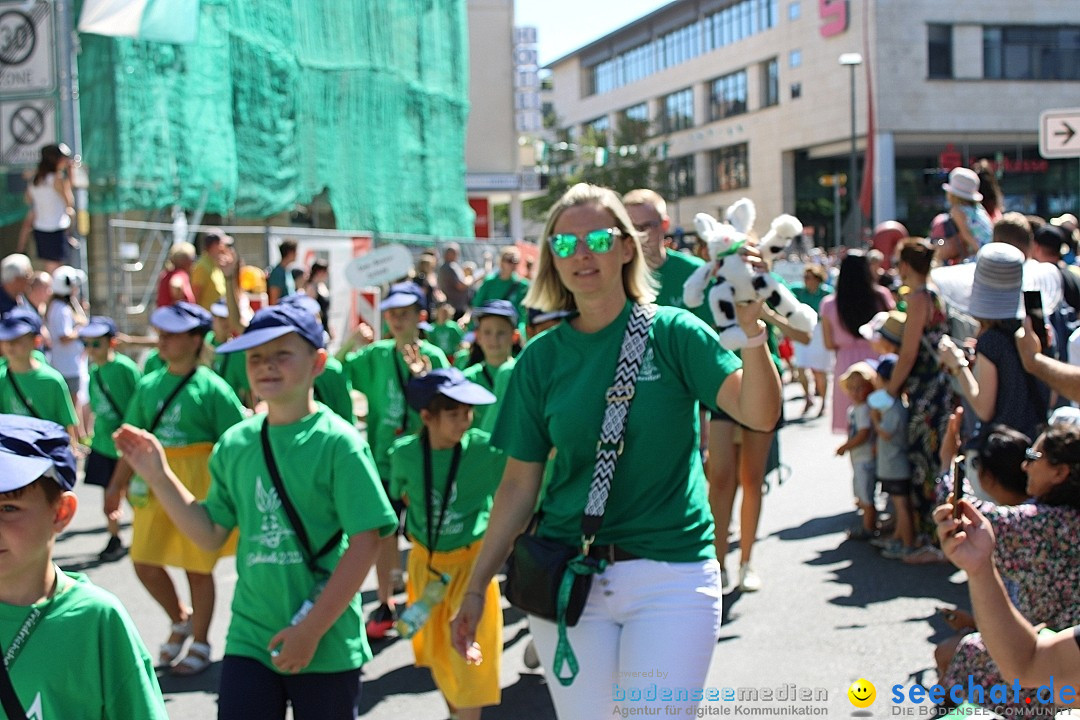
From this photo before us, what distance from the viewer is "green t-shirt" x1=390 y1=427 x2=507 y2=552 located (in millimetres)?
5297

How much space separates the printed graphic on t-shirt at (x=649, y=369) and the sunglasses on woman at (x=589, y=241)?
33cm

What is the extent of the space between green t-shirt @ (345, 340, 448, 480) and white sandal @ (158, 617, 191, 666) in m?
1.38

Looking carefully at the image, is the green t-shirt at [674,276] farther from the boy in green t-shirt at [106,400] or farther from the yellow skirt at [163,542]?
the boy in green t-shirt at [106,400]

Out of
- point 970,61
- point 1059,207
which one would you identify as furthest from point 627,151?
point 1059,207

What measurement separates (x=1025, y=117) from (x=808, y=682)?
5347cm

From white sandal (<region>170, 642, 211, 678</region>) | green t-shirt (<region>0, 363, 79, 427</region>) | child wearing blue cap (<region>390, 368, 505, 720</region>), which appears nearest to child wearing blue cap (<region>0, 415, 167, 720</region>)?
child wearing blue cap (<region>390, 368, 505, 720</region>)

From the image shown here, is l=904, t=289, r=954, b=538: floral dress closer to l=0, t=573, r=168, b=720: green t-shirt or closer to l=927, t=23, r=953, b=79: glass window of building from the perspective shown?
l=0, t=573, r=168, b=720: green t-shirt

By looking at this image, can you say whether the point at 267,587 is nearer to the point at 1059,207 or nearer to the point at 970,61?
the point at 970,61

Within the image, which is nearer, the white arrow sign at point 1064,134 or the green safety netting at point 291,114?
the white arrow sign at point 1064,134

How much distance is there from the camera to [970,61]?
52.4 metres

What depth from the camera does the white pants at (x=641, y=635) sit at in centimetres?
313

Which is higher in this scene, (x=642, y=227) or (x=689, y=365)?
(x=642, y=227)

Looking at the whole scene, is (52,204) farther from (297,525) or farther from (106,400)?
(297,525)

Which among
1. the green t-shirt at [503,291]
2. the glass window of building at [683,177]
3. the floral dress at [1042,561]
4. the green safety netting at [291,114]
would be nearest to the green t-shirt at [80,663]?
the floral dress at [1042,561]
